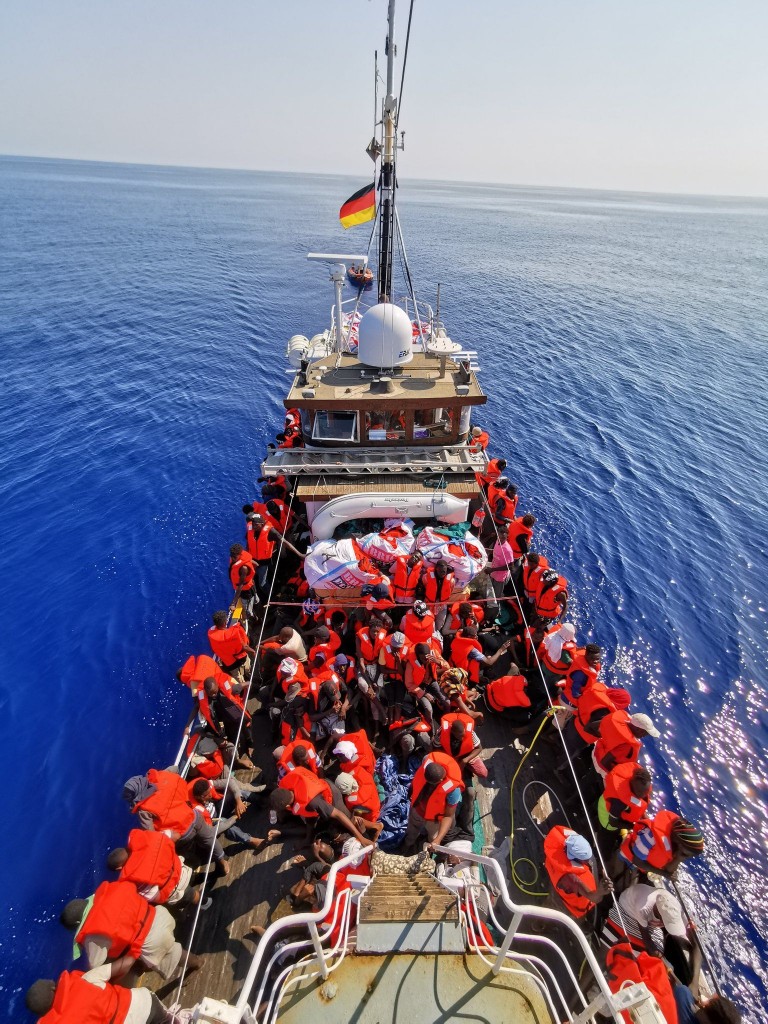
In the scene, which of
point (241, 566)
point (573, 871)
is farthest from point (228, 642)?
point (573, 871)

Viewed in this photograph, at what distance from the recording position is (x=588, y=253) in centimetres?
7962

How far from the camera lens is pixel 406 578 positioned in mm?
10672

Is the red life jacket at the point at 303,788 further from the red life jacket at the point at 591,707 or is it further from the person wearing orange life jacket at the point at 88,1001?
the red life jacket at the point at 591,707

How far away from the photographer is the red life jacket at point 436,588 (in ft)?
34.7

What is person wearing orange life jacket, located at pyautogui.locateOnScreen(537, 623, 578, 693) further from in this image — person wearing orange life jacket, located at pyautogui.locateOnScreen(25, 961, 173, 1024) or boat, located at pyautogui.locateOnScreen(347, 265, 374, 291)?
boat, located at pyautogui.locateOnScreen(347, 265, 374, 291)

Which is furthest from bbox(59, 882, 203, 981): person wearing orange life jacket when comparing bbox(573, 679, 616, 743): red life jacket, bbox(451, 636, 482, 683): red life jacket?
bbox(573, 679, 616, 743): red life jacket

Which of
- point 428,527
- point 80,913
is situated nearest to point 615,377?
point 428,527

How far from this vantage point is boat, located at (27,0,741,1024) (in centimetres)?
465

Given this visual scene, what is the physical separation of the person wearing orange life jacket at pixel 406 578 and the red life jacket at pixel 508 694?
2.52 m

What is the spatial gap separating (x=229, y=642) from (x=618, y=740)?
281 inches

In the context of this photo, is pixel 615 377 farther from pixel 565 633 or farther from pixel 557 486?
pixel 565 633

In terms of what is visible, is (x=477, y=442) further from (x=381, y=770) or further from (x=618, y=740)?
(x=381, y=770)

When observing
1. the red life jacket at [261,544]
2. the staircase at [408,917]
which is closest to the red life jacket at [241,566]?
the red life jacket at [261,544]

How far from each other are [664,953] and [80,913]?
7.52m
